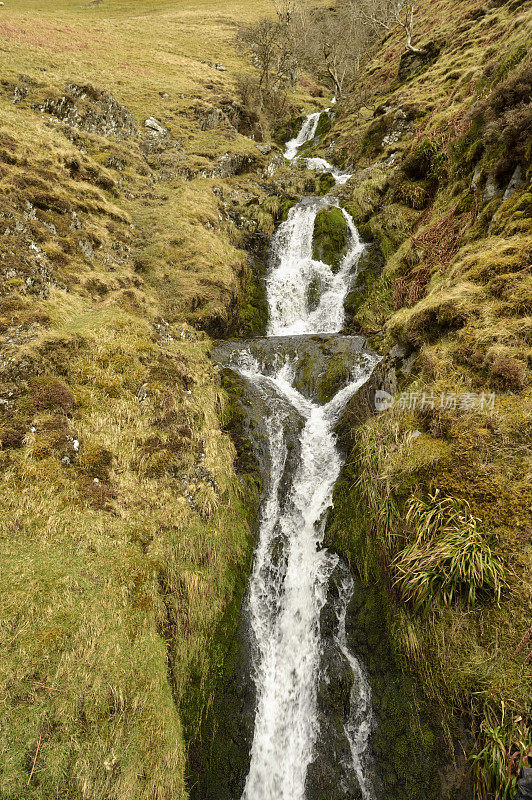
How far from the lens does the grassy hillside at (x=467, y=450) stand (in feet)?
16.0

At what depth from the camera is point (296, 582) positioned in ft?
28.5

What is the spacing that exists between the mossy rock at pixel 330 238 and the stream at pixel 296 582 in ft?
24.0

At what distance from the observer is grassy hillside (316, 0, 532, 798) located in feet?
16.0

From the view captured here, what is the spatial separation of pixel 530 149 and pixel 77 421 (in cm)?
1300

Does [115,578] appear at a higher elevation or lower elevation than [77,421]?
lower

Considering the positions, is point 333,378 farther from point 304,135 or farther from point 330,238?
point 304,135

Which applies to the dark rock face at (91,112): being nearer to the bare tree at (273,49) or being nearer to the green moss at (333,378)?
the green moss at (333,378)

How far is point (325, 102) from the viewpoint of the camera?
49.2 meters

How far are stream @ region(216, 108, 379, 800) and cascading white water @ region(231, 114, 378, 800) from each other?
0.07 ft

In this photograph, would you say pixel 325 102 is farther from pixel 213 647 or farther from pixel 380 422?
pixel 213 647

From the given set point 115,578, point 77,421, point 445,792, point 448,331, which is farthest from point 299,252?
point 445,792

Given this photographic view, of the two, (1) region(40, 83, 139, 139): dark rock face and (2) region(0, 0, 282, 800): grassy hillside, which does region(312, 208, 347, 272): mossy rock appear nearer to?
(2) region(0, 0, 282, 800): grassy hillside

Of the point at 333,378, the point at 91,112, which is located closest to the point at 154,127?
the point at 91,112

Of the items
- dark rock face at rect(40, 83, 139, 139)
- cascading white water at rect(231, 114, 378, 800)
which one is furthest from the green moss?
dark rock face at rect(40, 83, 139, 139)
